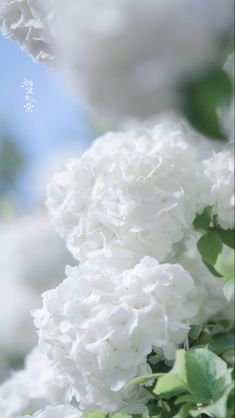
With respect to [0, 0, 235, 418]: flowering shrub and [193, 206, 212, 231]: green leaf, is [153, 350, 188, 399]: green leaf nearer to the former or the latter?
[0, 0, 235, 418]: flowering shrub

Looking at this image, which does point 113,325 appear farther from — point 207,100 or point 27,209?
point 27,209

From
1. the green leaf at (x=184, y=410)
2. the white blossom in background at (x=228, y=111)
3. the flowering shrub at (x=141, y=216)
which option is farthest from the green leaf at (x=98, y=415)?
the white blossom in background at (x=228, y=111)

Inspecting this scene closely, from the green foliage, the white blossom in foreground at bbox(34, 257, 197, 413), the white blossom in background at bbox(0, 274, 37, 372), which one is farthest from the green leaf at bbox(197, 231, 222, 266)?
the white blossom in background at bbox(0, 274, 37, 372)

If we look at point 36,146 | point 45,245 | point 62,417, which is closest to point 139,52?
point 62,417

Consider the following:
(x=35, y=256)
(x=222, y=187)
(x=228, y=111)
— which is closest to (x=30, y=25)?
(x=228, y=111)

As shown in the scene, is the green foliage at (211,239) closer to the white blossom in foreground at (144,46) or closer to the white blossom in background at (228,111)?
the white blossom in background at (228,111)
